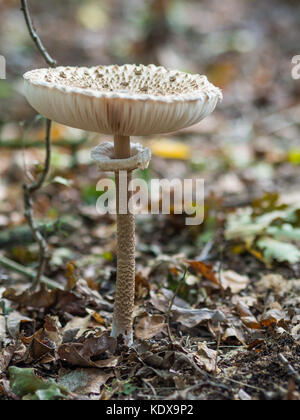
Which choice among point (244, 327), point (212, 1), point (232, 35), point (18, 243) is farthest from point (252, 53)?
point (244, 327)

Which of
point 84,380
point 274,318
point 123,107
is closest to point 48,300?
point 84,380

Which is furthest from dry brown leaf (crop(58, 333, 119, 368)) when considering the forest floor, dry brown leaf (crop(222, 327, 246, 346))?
dry brown leaf (crop(222, 327, 246, 346))

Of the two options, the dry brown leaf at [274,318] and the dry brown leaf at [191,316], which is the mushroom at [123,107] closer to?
the dry brown leaf at [191,316]

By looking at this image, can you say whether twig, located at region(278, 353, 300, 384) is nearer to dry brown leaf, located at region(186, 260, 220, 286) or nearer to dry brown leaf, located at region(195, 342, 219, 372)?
dry brown leaf, located at region(195, 342, 219, 372)

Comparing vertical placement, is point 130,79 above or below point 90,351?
above

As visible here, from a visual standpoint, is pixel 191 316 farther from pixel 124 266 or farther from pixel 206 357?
pixel 124 266

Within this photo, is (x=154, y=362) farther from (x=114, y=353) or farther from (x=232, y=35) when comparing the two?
(x=232, y=35)

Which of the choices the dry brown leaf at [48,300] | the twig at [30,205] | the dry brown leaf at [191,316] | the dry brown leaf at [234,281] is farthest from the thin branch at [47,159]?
the dry brown leaf at [234,281]
